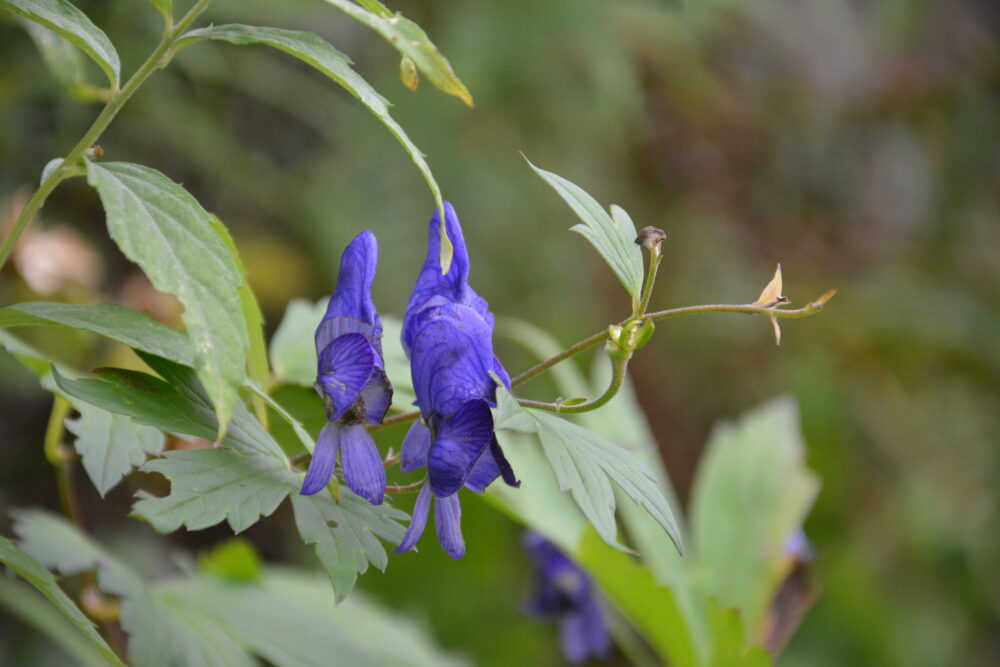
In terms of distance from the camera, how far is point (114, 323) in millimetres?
500

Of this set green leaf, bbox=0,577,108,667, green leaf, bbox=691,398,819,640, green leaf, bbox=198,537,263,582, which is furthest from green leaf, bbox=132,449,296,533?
green leaf, bbox=691,398,819,640

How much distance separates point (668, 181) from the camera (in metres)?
2.83

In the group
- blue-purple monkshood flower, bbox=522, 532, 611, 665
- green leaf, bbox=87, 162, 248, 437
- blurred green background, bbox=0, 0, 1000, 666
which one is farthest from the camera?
blurred green background, bbox=0, 0, 1000, 666

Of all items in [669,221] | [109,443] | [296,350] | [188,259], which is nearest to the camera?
[188,259]

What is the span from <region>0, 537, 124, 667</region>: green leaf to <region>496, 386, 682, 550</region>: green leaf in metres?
0.21

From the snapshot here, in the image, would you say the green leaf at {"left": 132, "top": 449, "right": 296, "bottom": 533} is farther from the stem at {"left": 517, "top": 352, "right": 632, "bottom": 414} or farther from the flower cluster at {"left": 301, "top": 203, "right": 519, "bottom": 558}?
the stem at {"left": 517, "top": 352, "right": 632, "bottom": 414}

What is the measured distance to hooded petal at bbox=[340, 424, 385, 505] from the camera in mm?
496

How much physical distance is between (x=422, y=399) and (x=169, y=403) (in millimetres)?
127

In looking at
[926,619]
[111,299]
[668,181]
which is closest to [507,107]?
[668,181]

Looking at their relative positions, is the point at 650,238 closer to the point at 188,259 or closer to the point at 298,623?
the point at 188,259

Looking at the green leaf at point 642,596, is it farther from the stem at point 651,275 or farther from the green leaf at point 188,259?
the green leaf at point 188,259

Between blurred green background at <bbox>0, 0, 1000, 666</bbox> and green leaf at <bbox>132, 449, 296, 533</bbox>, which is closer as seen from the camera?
green leaf at <bbox>132, 449, 296, 533</bbox>

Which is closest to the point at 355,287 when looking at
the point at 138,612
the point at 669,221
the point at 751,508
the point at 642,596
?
the point at 138,612

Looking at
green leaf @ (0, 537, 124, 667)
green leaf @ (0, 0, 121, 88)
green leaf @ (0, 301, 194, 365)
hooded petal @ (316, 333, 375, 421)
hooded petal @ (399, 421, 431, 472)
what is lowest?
green leaf @ (0, 537, 124, 667)
